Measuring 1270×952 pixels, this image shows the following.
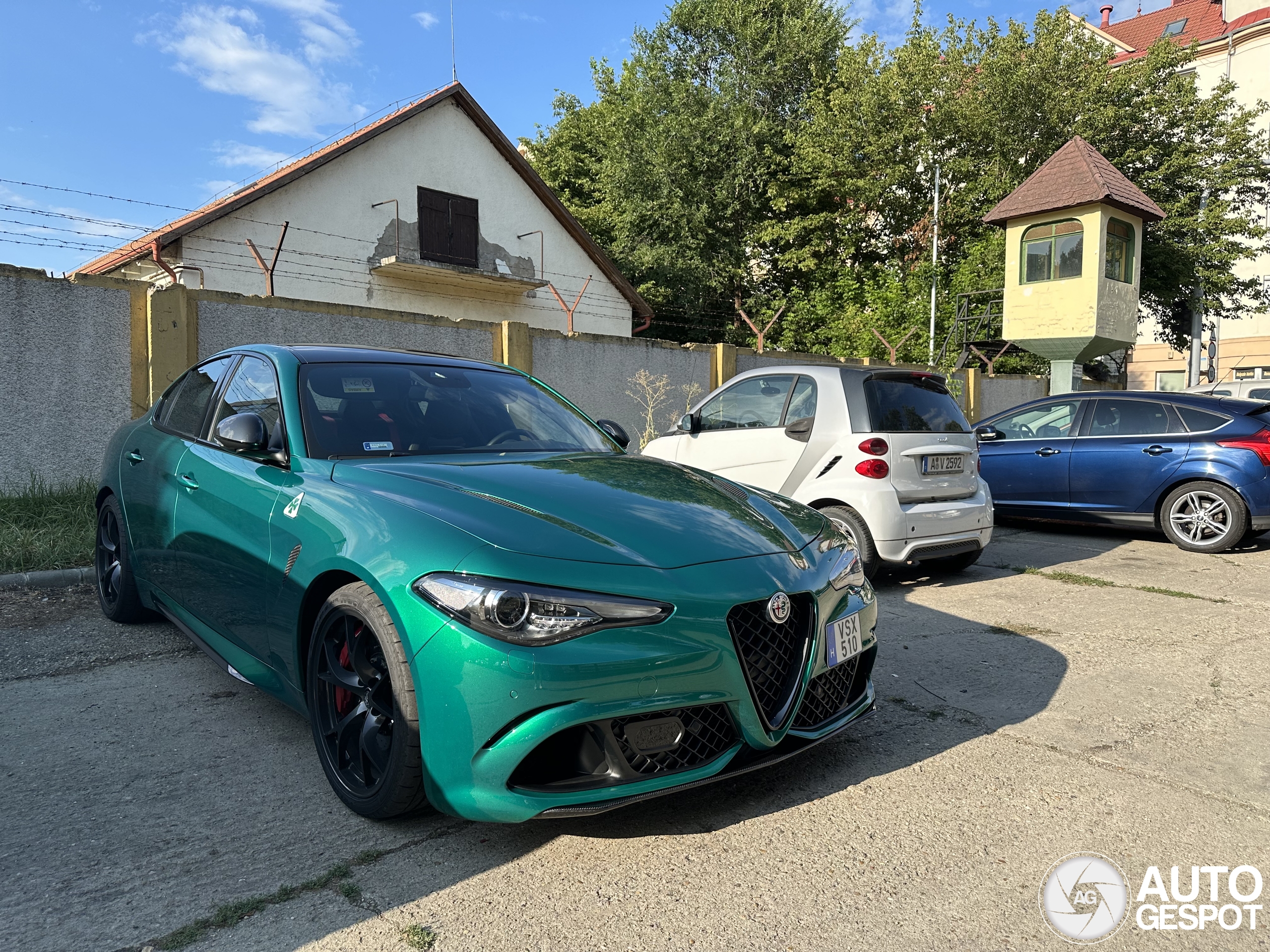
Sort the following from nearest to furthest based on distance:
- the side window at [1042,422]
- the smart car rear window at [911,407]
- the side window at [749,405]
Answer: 1. the smart car rear window at [911,407]
2. the side window at [749,405]
3. the side window at [1042,422]

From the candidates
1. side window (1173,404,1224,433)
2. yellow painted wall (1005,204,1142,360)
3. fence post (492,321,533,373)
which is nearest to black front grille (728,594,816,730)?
side window (1173,404,1224,433)

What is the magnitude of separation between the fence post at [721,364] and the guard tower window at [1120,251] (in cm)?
1302

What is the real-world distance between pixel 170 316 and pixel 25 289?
1.08m

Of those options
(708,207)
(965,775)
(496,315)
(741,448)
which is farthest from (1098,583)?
(708,207)

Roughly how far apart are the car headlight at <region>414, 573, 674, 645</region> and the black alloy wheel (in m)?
0.35

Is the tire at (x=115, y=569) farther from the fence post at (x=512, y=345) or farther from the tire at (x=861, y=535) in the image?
the fence post at (x=512, y=345)

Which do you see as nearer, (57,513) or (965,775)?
(965,775)

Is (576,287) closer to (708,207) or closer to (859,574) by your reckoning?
(708,207)

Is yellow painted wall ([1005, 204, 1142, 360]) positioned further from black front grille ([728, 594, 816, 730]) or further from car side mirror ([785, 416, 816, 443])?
black front grille ([728, 594, 816, 730])

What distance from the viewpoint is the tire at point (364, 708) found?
8.32 ft

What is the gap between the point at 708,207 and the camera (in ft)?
95.6

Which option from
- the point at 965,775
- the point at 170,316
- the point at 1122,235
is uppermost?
the point at 1122,235

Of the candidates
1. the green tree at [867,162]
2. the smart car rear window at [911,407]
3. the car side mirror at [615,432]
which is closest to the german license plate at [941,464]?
the smart car rear window at [911,407]

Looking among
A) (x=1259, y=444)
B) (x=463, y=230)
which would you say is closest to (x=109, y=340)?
(x=1259, y=444)
